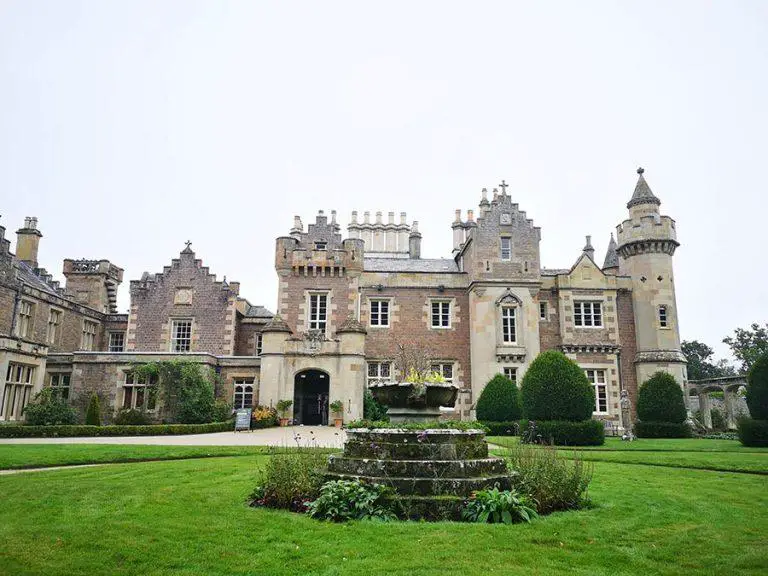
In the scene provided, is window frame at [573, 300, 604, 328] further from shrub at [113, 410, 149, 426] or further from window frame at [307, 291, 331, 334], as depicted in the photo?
shrub at [113, 410, 149, 426]

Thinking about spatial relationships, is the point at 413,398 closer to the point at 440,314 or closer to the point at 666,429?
the point at 666,429

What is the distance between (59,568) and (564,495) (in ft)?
24.7

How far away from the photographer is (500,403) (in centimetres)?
2995

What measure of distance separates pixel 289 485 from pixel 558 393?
1653 centimetres

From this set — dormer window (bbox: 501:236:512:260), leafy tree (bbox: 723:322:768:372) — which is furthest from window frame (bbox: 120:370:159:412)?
leafy tree (bbox: 723:322:768:372)

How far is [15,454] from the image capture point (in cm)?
1636

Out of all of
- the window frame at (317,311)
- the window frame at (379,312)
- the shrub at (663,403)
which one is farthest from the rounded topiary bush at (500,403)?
the window frame at (317,311)

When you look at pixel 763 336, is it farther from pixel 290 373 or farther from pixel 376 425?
pixel 376 425

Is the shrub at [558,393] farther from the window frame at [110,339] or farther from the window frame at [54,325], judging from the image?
the window frame at [110,339]

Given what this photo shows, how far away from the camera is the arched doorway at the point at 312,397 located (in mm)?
34131

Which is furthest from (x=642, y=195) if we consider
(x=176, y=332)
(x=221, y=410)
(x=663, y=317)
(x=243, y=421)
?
(x=176, y=332)

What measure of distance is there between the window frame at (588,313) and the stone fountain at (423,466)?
2882 centimetres

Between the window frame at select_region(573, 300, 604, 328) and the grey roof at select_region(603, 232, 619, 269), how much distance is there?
5714mm

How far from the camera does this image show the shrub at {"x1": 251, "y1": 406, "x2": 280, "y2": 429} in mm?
29241
